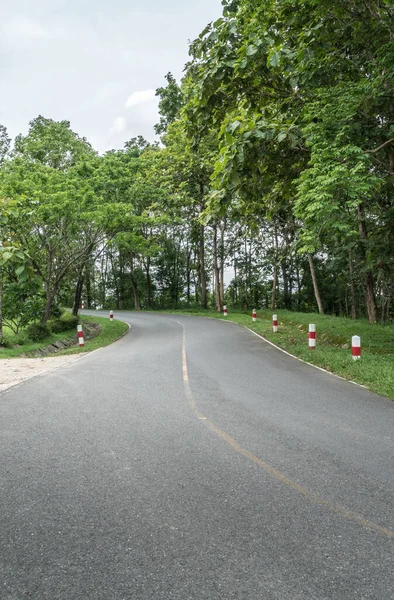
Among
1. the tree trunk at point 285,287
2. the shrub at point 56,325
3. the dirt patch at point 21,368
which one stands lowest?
the dirt patch at point 21,368

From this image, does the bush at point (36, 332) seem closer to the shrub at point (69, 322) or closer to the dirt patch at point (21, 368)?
the shrub at point (69, 322)

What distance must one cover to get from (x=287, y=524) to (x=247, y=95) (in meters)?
10.2

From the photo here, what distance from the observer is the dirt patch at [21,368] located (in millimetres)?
9125

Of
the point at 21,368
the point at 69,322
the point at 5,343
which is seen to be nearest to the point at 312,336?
the point at 21,368

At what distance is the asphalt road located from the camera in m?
2.44

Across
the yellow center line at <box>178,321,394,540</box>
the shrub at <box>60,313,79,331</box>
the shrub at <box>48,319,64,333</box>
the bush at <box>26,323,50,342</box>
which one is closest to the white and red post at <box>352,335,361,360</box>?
the yellow center line at <box>178,321,394,540</box>

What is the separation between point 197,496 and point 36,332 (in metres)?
15.7

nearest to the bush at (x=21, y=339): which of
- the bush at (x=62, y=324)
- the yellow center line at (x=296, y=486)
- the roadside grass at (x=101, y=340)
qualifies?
the roadside grass at (x=101, y=340)

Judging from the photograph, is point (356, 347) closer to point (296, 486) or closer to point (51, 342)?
point (296, 486)

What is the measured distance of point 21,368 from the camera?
36.4 ft

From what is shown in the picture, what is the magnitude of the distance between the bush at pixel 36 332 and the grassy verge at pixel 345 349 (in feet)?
33.0

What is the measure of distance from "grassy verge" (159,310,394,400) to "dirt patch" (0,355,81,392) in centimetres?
748

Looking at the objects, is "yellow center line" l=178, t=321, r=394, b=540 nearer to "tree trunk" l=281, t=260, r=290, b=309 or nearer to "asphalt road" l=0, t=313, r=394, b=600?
"asphalt road" l=0, t=313, r=394, b=600

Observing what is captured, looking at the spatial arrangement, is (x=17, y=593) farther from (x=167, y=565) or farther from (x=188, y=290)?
(x=188, y=290)
